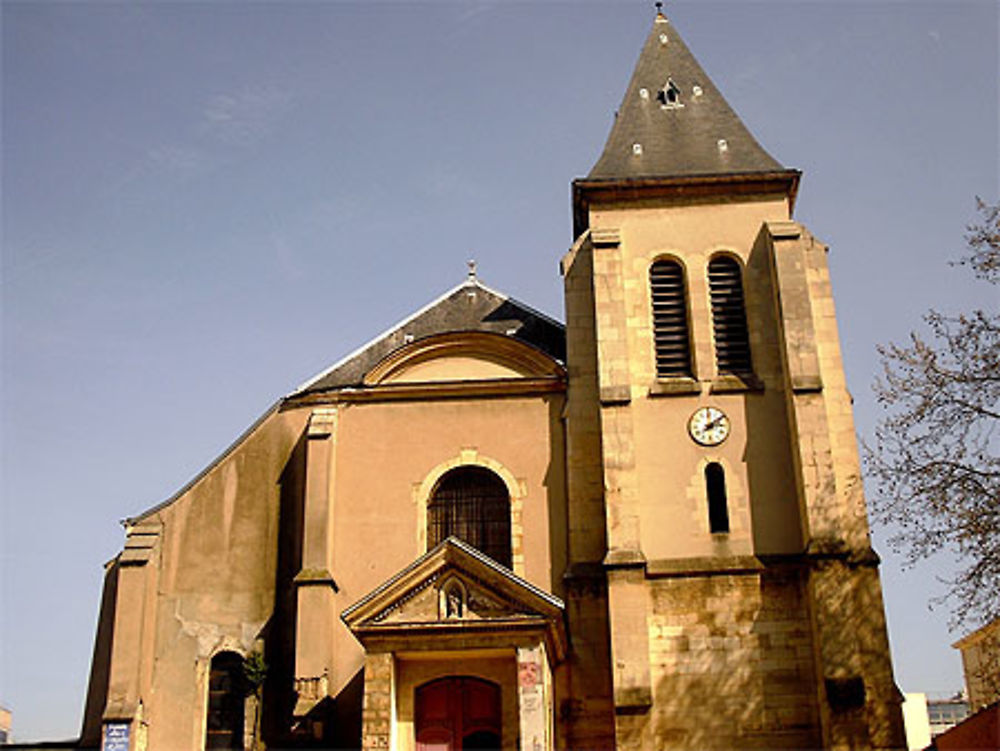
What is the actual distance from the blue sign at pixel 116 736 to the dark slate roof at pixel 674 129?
41.6ft

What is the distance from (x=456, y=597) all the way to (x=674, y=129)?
11.4m

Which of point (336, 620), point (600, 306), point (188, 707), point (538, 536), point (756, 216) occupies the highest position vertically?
point (756, 216)

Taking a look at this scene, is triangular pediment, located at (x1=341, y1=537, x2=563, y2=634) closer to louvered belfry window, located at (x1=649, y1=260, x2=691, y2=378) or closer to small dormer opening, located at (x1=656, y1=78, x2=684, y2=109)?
louvered belfry window, located at (x1=649, y1=260, x2=691, y2=378)

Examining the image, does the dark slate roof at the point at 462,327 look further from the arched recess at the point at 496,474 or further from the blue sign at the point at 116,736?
the blue sign at the point at 116,736

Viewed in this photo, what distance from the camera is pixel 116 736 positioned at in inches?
734

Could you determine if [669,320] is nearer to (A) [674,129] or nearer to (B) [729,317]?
(B) [729,317]

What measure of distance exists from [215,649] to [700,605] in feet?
26.8

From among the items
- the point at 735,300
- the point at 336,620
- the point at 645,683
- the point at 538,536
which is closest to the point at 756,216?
the point at 735,300

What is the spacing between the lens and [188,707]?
760 inches

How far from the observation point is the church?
687 inches

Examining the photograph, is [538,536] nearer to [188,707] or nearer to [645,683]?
[645,683]

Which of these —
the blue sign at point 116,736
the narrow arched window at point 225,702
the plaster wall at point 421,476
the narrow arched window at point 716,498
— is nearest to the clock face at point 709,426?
the narrow arched window at point 716,498

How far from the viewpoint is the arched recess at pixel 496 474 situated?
19.9m

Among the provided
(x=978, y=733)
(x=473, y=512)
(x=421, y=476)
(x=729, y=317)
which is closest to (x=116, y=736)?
(x=421, y=476)
